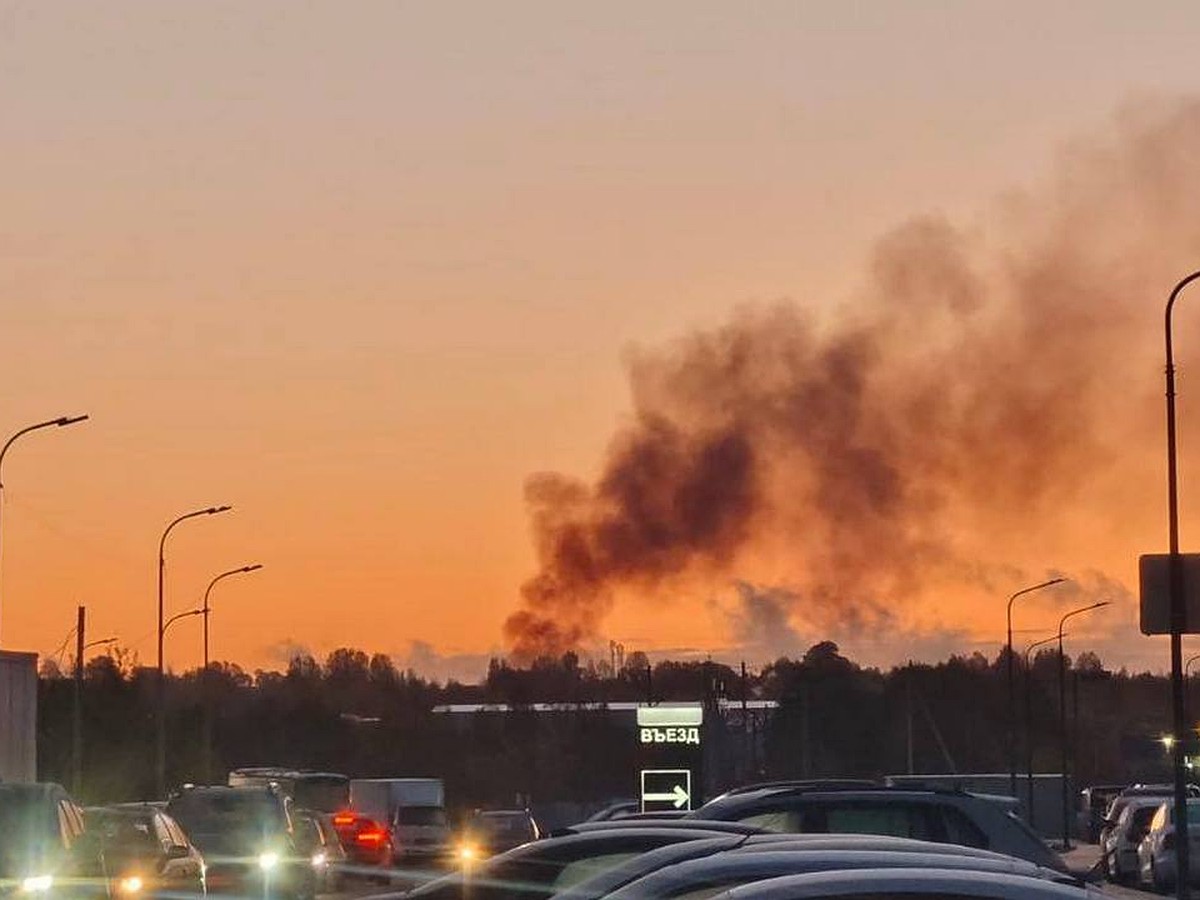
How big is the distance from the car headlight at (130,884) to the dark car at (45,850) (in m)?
2.79

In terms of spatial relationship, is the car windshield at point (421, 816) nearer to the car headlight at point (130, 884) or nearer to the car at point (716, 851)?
the car headlight at point (130, 884)

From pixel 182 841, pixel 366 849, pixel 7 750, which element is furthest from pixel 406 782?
pixel 182 841

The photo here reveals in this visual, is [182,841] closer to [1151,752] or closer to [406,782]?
[406,782]

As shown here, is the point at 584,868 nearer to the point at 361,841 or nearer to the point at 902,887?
the point at 902,887

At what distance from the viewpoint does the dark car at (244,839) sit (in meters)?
33.4

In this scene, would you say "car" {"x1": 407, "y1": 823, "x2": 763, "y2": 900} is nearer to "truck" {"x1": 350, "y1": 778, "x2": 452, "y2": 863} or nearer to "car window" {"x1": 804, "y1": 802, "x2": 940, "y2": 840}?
"car window" {"x1": 804, "y1": 802, "x2": 940, "y2": 840}

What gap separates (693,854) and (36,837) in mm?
12152

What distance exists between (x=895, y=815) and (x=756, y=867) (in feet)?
40.0

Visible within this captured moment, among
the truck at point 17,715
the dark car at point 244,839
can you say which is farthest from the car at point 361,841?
the dark car at point 244,839

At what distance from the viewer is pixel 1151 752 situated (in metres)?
125

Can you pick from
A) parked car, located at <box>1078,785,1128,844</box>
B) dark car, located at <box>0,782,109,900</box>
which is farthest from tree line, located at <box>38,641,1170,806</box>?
dark car, located at <box>0,782,109,900</box>

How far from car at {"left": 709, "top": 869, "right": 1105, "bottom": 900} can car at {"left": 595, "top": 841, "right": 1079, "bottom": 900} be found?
0.42 metres

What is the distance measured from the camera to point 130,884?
26.0 metres

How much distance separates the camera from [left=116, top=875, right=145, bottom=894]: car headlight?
24972 mm
